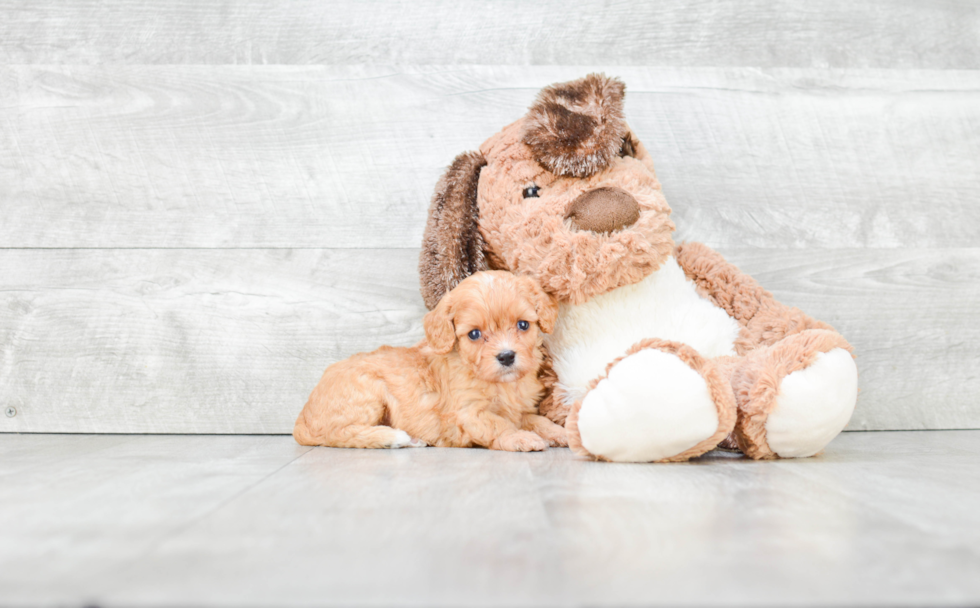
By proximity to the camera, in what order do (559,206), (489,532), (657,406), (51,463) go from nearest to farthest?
(489,532)
(657,406)
(51,463)
(559,206)

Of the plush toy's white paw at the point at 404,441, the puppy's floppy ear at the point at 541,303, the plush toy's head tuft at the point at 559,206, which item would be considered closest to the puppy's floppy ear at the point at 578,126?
the plush toy's head tuft at the point at 559,206

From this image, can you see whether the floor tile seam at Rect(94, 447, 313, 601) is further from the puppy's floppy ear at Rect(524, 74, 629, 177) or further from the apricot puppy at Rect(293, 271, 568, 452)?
the puppy's floppy ear at Rect(524, 74, 629, 177)

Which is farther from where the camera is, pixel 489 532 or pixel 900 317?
pixel 900 317

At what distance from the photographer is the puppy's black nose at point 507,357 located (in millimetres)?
1215

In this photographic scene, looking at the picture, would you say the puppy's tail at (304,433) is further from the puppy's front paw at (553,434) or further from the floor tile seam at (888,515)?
the floor tile seam at (888,515)

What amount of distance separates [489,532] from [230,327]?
1118 mm

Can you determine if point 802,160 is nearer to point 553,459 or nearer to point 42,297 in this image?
point 553,459

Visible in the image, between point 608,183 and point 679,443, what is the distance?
0.53 m

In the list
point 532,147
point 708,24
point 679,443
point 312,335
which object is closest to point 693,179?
point 708,24

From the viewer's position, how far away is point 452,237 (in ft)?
4.52

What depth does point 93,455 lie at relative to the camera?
1.30 m

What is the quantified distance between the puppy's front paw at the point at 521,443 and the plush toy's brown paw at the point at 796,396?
356 millimetres

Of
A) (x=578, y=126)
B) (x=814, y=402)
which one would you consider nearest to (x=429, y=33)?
(x=578, y=126)

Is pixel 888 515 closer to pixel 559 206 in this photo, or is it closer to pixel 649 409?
pixel 649 409
